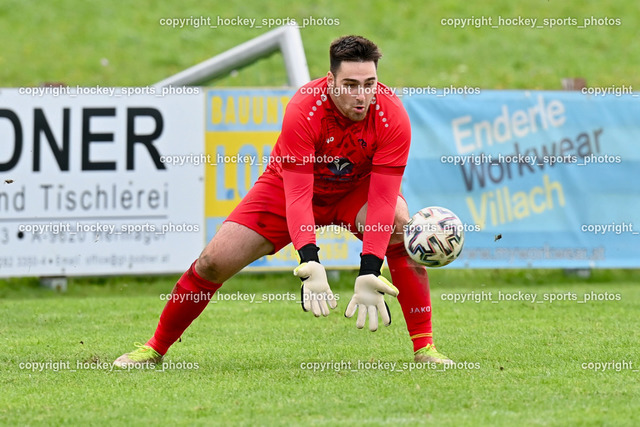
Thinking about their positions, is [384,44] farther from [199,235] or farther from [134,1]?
[199,235]

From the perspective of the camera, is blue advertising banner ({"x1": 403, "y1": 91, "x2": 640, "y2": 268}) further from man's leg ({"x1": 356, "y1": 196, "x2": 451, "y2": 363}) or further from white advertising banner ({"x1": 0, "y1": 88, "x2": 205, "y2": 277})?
man's leg ({"x1": 356, "y1": 196, "x2": 451, "y2": 363})

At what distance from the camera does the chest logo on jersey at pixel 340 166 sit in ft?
22.0

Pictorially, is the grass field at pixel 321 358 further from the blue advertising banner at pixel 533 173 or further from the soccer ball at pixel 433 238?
the soccer ball at pixel 433 238

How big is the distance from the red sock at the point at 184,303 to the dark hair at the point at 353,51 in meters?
1.80

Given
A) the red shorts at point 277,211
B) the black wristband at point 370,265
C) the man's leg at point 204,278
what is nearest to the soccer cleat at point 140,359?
the man's leg at point 204,278

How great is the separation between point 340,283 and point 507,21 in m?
12.8

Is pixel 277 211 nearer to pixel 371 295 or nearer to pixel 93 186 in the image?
pixel 371 295

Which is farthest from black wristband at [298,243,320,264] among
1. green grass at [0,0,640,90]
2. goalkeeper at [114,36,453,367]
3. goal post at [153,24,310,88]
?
green grass at [0,0,640,90]

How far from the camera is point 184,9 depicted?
23297 mm

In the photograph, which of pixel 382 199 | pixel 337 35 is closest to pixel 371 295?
pixel 382 199

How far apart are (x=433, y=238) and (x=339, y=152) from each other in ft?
2.79

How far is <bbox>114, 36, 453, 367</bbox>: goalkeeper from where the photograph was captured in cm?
623

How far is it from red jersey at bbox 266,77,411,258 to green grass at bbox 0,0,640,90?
1246 cm

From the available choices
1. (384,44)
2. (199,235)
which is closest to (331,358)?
(199,235)
